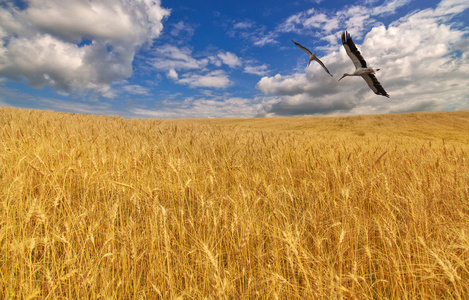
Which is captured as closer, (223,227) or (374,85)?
(223,227)

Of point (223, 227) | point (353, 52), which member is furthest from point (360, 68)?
point (223, 227)

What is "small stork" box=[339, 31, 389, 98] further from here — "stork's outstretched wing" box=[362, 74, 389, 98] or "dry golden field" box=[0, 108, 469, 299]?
"dry golden field" box=[0, 108, 469, 299]

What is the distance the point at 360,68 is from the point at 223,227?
6972 mm

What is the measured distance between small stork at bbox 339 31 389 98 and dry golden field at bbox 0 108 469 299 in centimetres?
325

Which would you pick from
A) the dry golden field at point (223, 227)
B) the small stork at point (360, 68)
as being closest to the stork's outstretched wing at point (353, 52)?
the small stork at point (360, 68)

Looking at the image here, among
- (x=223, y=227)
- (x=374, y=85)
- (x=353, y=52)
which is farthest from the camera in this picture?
(x=374, y=85)

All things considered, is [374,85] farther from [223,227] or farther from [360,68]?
[223,227]

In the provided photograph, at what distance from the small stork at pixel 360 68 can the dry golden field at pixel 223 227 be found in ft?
10.7

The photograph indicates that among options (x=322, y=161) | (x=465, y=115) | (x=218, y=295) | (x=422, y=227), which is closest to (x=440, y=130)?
(x=465, y=115)

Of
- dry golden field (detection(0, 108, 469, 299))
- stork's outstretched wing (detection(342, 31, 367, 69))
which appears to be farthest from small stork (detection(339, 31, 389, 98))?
dry golden field (detection(0, 108, 469, 299))

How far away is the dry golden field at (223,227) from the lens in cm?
118

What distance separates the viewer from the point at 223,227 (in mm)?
1524

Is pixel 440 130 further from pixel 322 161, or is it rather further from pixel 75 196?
pixel 75 196

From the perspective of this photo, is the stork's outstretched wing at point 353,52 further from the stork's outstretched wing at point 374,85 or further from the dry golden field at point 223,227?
the dry golden field at point 223,227
